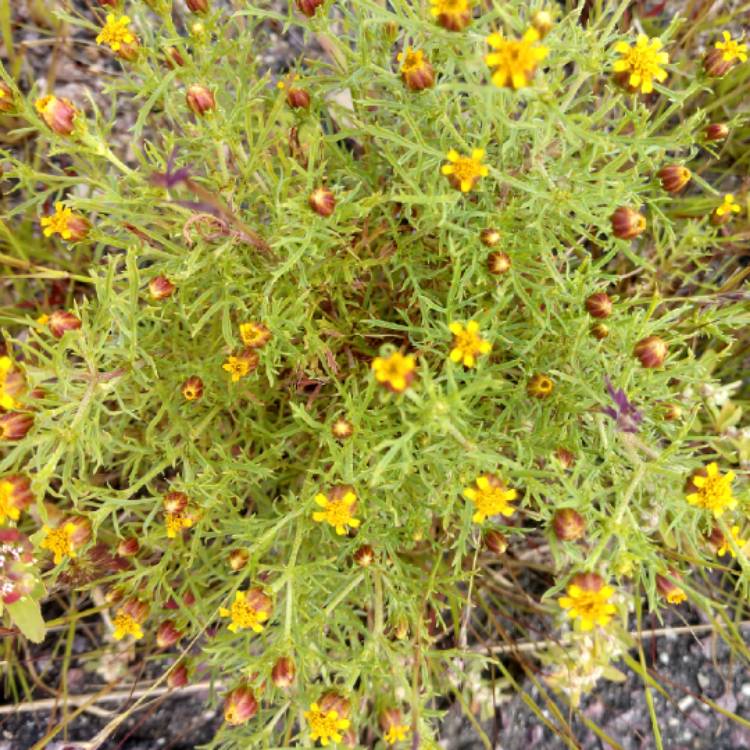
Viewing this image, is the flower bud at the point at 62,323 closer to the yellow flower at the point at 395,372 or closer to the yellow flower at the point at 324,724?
the yellow flower at the point at 395,372

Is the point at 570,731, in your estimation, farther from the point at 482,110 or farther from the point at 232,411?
the point at 482,110

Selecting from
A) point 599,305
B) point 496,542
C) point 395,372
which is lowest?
point 496,542

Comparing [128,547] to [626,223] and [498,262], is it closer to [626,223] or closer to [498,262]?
[498,262]

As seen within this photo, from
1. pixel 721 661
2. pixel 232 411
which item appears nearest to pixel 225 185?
pixel 232 411

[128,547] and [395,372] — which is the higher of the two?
[395,372]

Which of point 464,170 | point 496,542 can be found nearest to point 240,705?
point 496,542

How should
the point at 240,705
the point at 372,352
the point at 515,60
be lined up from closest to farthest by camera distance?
the point at 515,60, the point at 240,705, the point at 372,352

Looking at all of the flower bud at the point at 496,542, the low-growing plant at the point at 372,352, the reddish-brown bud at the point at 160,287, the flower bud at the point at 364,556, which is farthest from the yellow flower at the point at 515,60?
the flower bud at the point at 364,556

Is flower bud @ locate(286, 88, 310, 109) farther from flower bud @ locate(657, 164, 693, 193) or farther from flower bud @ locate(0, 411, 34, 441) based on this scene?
flower bud @ locate(0, 411, 34, 441)

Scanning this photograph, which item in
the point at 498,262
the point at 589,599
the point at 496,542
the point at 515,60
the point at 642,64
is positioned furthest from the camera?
the point at 496,542
